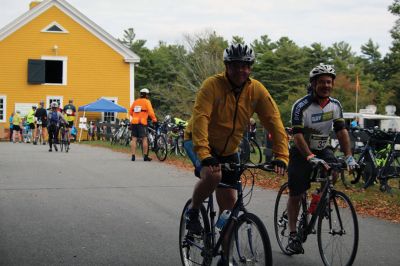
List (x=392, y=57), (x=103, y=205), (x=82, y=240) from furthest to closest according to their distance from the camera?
1. (x=392, y=57)
2. (x=103, y=205)
3. (x=82, y=240)

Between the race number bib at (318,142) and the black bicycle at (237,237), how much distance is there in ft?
5.01

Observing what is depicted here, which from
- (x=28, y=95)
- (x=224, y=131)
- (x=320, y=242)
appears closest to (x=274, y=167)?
(x=224, y=131)

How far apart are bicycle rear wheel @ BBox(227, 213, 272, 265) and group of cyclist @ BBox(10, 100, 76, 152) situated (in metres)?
19.0

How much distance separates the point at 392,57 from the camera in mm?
82062

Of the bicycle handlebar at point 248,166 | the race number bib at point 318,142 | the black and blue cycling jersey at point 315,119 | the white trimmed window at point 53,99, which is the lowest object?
the bicycle handlebar at point 248,166

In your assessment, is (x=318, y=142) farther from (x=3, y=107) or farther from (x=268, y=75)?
(x=268, y=75)

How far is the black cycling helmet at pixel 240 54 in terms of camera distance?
15.7 feet

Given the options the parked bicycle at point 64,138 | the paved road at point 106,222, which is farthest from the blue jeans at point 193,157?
the parked bicycle at point 64,138

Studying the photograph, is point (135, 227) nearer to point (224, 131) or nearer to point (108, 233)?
point (108, 233)

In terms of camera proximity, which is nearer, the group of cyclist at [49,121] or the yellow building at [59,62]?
the group of cyclist at [49,121]

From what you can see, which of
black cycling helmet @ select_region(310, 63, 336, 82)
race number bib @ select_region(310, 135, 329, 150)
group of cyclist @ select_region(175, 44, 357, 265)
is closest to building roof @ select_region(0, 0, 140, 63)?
race number bib @ select_region(310, 135, 329, 150)

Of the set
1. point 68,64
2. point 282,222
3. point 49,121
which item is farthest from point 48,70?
point 282,222

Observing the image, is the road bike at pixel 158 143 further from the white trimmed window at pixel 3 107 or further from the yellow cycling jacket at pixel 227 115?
the white trimmed window at pixel 3 107

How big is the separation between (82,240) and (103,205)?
8.76ft
